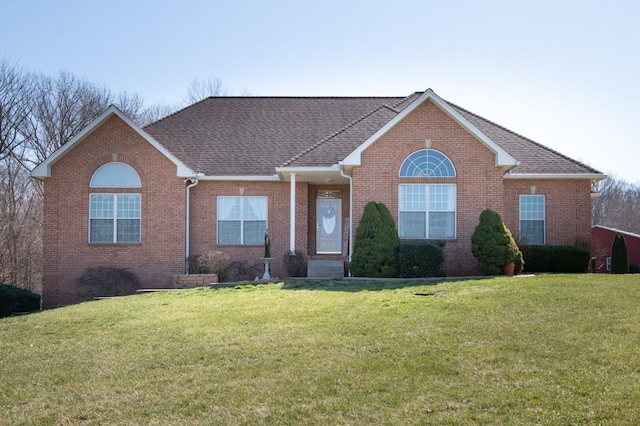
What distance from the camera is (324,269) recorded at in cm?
1986

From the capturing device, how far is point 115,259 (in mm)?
20469

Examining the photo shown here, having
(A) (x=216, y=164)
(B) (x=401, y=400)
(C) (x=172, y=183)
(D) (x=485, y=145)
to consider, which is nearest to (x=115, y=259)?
(C) (x=172, y=183)

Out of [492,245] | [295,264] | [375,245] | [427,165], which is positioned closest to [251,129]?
[295,264]

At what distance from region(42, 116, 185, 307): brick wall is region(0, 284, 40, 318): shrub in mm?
3132

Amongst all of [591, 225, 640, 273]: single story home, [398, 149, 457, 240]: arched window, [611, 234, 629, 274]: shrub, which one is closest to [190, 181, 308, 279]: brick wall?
[398, 149, 457, 240]: arched window

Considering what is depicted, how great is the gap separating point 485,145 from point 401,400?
13.3 metres

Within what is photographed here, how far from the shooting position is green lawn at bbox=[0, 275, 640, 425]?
681 cm

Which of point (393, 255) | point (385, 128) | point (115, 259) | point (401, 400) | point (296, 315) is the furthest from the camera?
point (115, 259)

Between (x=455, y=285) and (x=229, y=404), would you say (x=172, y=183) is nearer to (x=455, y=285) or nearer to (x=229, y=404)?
(x=455, y=285)

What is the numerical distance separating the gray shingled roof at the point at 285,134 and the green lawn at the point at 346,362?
28.7 feet

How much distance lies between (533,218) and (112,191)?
14264 millimetres

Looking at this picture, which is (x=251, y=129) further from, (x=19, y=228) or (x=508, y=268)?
(x=19, y=228)

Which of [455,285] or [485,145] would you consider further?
[485,145]

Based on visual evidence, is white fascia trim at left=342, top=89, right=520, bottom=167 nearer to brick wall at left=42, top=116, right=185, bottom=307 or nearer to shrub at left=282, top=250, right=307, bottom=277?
shrub at left=282, top=250, right=307, bottom=277
